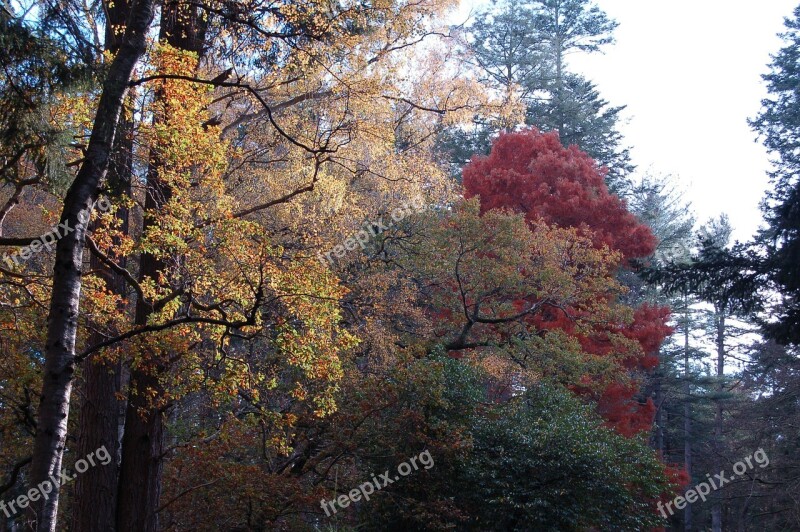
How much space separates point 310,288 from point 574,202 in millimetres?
12198

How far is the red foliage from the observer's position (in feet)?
59.5

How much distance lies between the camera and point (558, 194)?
18.2m

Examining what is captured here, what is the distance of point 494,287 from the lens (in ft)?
43.5

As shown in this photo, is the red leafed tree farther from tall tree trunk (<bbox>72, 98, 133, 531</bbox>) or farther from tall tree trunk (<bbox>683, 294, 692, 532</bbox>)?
tall tree trunk (<bbox>72, 98, 133, 531</bbox>)

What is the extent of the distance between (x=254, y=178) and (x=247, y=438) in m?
4.16

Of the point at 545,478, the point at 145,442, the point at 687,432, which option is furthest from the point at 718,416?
the point at 145,442

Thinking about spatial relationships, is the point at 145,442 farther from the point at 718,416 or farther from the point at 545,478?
the point at 718,416

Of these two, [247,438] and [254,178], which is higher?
[254,178]

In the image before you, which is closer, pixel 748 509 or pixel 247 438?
pixel 247 438

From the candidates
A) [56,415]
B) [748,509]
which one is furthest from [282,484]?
[748,509]

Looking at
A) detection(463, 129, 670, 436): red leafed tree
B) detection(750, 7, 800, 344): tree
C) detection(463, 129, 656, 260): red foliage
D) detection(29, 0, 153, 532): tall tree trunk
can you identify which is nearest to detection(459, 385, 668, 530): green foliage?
detection(750, 7, 800, 344): tree

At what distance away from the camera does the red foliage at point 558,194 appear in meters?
18.1

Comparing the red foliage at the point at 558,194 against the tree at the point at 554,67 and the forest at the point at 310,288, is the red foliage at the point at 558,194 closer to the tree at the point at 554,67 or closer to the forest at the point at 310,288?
the forest at the point at 310,288

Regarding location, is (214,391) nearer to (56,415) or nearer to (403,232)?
(56,415)
